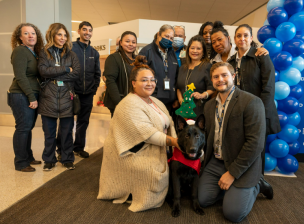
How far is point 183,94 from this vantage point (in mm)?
2377

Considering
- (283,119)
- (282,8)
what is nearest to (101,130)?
(283,119)

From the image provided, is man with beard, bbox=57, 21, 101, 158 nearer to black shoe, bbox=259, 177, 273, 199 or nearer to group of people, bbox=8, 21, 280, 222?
group of people, bbox=8, 21, 280, 222

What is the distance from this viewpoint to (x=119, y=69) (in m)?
2.70

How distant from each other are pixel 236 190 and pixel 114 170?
1053 millimetres

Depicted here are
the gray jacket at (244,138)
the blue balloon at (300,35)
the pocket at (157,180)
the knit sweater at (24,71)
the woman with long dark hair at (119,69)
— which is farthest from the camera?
the blue balloon at (300,35)

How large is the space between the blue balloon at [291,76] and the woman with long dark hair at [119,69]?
197cm

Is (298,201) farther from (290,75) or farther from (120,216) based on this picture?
(120,216)

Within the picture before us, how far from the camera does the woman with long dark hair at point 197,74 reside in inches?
94.3

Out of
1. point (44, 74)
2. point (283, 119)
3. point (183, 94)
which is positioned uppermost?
point (44, 74)

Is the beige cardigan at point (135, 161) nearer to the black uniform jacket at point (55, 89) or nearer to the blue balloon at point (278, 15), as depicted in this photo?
the black uniform jacket at point (55, 89)

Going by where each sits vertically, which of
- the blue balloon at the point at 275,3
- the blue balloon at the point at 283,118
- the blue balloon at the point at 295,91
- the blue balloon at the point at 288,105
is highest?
the blue balloon at the point at 275,3

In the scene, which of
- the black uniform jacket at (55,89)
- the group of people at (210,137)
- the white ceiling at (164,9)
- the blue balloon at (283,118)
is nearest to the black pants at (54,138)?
the black uniform jacket at (55,89)

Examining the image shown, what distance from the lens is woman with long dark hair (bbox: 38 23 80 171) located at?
8.43 feet

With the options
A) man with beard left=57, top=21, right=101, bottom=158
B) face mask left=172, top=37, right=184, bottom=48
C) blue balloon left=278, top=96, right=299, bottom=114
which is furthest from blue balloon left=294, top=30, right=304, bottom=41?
man with beard left=57, top=21, right=101, bottom=158
